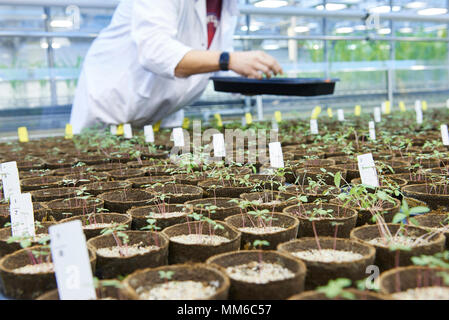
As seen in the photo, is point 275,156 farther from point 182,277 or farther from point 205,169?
point 182,277

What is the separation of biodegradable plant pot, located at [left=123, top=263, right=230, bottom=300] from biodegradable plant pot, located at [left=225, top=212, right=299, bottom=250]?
1.08 feet

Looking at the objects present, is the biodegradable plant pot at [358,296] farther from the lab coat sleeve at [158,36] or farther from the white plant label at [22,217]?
the lab coat sleeve at [158,36]

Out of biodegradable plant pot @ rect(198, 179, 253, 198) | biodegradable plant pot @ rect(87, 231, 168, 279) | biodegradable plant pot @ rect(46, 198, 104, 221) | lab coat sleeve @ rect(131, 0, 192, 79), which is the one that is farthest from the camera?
lab coat sleeve @ rect(131, 0, 192, 79)

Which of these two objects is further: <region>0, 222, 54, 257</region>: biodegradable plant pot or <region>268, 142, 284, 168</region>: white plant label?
<region>268, 142, 284, 168</region>: white plant label

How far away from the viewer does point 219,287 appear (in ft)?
3.68

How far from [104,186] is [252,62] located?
1.60 meters

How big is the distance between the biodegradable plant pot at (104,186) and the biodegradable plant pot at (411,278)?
4.88ft

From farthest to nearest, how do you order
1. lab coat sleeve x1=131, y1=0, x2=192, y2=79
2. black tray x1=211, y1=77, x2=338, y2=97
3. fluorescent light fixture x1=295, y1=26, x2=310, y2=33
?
fluorescent light fixture x1=295, y1=26, x2=310, y2=33 < lab coat sleeve x1=131, y1=0, x2=192, y2=79 < black tray x1=211, y1=77, x2=338, y2=97

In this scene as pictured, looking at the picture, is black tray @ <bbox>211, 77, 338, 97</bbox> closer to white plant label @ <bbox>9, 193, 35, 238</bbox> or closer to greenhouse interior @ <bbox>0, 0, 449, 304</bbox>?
greenhouse interior @ <bbox>0, 0, 449, 304</bbox>

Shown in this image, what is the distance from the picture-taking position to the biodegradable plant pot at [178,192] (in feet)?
6.82

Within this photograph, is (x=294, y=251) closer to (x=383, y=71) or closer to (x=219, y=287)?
(x=219, y=287)

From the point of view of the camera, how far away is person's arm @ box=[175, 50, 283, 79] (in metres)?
3.40

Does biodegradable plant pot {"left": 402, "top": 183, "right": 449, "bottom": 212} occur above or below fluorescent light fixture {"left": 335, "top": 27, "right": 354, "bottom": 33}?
below

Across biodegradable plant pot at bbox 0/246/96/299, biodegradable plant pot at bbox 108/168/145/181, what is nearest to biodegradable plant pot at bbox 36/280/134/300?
biodegradable plant pot at bbox 0/246/96/299
